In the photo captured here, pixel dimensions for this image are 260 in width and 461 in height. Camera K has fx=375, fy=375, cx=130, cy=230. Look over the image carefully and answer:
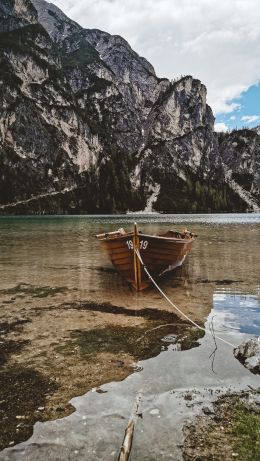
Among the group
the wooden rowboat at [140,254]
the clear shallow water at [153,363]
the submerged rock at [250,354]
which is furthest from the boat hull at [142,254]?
the submerged rock at [250,354]

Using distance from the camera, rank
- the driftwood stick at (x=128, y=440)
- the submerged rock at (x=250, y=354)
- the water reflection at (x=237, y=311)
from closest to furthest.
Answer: the driftwood stick at (x=128, y=440)
the submerged rock at (x=250, y=354)
the water reflection at (x=237, y=311)

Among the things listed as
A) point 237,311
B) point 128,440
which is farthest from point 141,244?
point 128,440

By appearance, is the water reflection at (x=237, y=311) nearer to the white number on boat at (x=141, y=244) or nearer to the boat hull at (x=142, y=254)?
the boat hull at (x=142, y=254)

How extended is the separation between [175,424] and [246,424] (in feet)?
3.35

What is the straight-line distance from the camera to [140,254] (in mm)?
15898

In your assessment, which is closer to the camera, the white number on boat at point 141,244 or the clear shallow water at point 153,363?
the clear shallow water at point 153,363

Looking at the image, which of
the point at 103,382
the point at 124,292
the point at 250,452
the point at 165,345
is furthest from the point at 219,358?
the point at 124,292

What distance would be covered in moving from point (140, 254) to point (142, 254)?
91mm

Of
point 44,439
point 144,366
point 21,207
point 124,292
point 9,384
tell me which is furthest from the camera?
point 21,207

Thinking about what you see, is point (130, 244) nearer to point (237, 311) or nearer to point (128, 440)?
point (237, 311)

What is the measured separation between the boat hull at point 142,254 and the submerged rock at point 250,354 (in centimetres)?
785

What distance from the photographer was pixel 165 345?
9.00 meters

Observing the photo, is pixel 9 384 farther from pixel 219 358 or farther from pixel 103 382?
pixel 219 358

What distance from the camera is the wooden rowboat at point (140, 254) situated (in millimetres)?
15672
